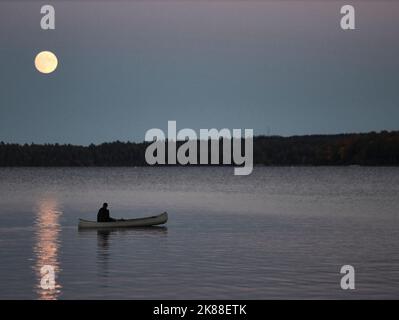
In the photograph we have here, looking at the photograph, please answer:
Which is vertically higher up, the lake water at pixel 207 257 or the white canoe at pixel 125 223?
the white canoe at pixel 125 223

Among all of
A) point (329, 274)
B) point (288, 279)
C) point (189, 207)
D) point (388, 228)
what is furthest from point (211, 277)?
point (189, 207)

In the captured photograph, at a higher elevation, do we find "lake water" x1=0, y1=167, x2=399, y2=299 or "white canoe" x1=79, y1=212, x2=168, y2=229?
"white canoe" x1=79, y1=212, x2=168, y2=229

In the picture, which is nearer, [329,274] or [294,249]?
[329,274]

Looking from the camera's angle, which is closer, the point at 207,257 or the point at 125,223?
the point at 207,257

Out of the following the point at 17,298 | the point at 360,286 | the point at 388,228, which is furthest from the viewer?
the point at 388,228

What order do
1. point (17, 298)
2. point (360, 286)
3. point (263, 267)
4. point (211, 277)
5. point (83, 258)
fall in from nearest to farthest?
point (17, 298), point (360, 286), point (211, 277), point (263, 267), point (83, 258)

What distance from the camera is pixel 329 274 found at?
33.7 meters

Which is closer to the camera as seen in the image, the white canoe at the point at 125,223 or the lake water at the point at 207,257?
the lake water at the point at 207,257

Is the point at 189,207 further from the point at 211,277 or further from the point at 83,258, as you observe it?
the point at 211,277

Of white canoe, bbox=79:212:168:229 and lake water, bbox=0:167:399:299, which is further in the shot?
white canoe, bbox=79:212:168:229

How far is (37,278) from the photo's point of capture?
3164 centimetres
